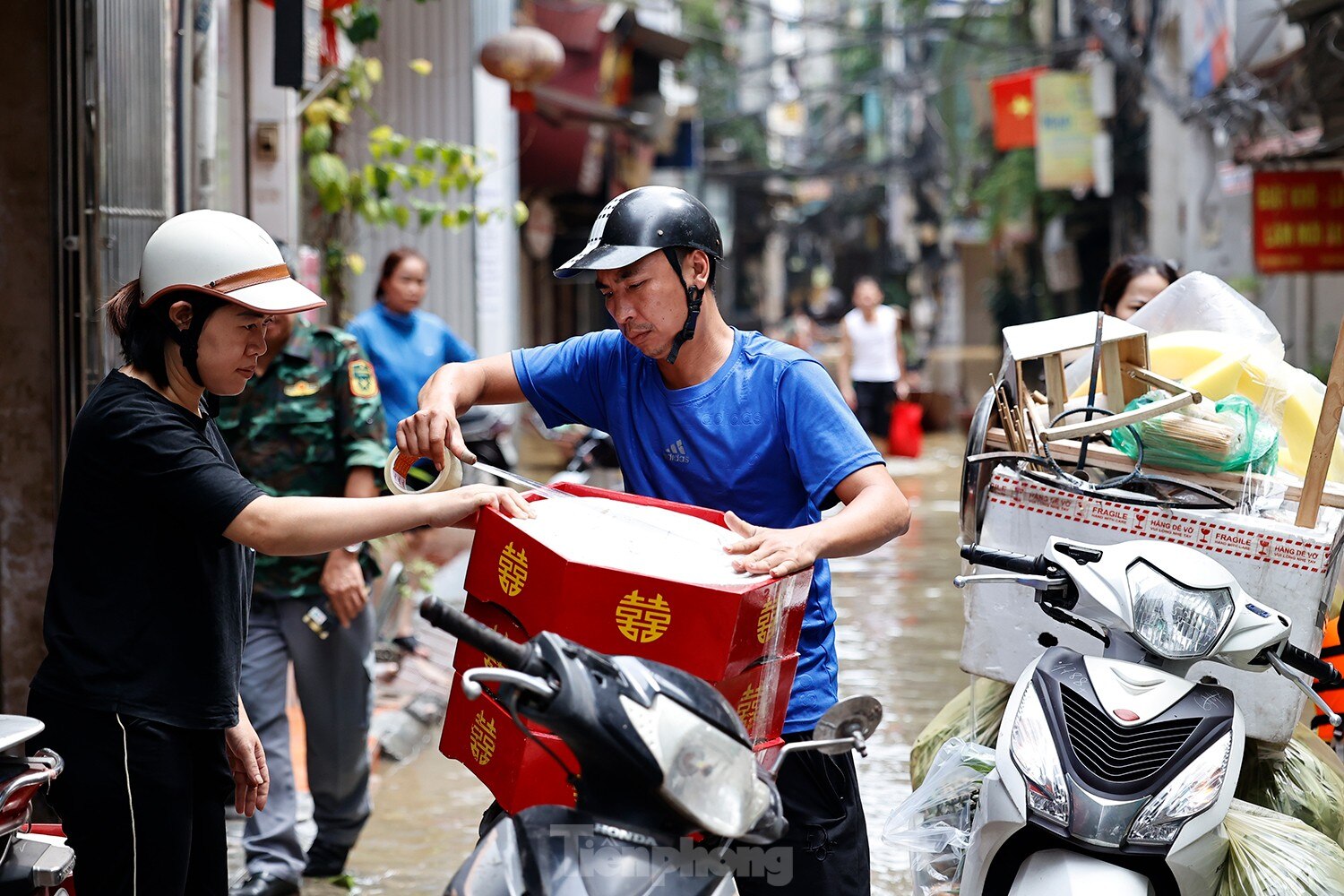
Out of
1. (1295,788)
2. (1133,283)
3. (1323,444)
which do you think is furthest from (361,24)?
(1295,788)

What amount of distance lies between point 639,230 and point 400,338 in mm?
4873

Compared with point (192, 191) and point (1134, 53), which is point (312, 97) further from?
point (1134, 53)

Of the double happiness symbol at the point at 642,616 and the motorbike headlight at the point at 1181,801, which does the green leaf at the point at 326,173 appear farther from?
the motorbike headlight at the point at 1181,801

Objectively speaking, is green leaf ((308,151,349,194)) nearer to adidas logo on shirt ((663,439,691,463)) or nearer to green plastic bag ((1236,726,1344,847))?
adidas logo on shirt ((663,439,691,463))

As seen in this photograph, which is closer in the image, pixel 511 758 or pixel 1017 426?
pixel 511 758

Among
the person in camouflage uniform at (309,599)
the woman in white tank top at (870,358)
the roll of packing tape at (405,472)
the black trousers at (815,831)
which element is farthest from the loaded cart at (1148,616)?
the woman in white tank top at (870,358)

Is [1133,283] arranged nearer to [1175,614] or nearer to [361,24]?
→ [1175,614]

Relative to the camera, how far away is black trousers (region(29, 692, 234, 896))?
290 centimetres

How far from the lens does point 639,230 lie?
3008 mm

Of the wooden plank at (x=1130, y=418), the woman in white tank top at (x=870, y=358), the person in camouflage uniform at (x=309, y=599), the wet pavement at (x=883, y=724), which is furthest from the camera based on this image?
the woman in white tank top at (x=870, y=358)

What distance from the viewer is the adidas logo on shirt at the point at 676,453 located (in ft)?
10.5

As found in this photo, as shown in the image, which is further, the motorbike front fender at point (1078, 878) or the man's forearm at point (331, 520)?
the motorbike front fender at point (1078, 878)

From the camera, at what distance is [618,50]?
62.6 feet

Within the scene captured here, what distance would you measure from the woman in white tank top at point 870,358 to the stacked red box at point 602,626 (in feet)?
46.6
